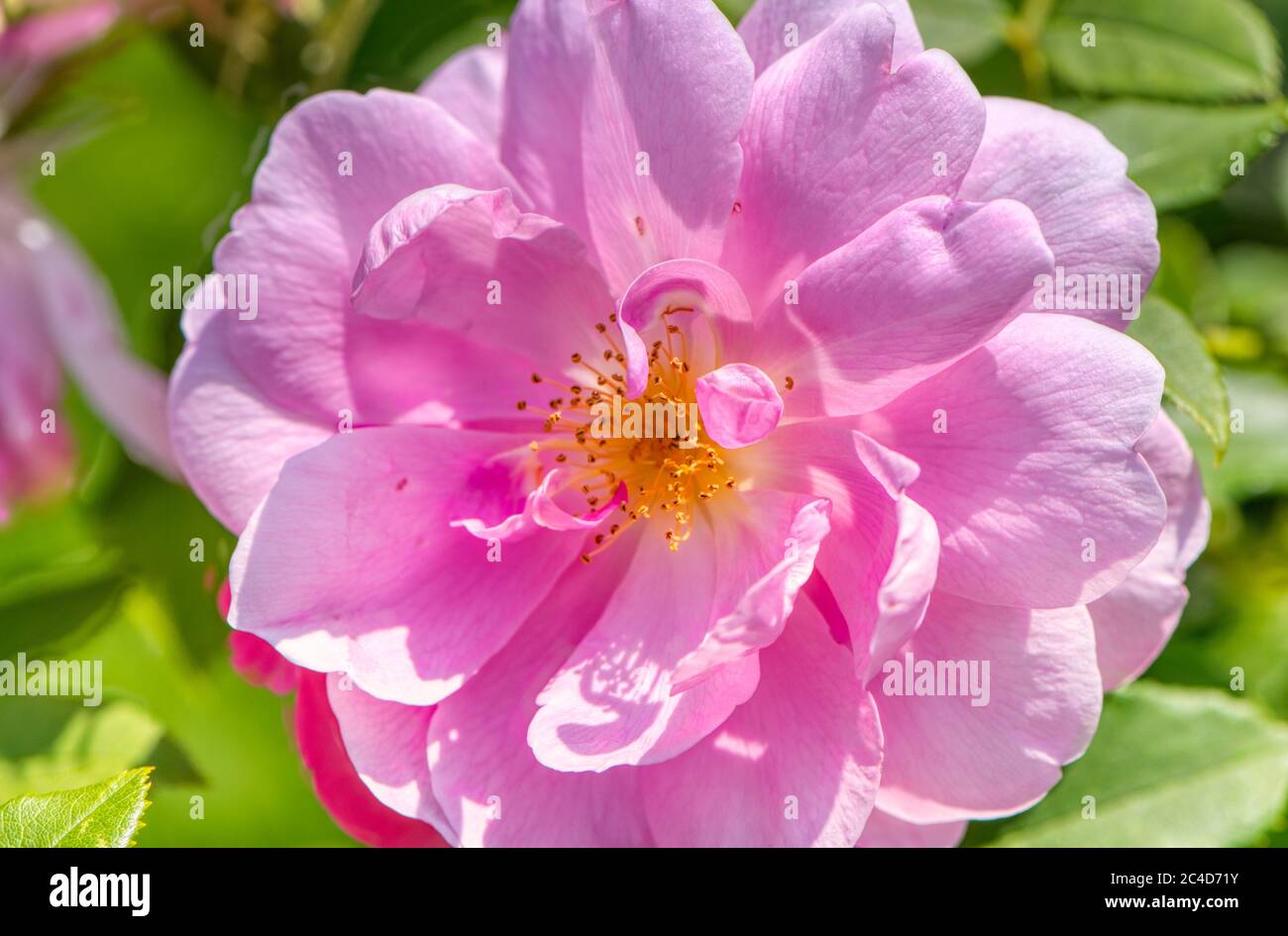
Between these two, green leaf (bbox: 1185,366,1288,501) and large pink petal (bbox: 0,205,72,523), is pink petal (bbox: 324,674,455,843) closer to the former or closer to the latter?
large pink petal (bbox: 0,205,72,523)

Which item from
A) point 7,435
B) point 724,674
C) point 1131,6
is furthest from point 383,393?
point 1131,6

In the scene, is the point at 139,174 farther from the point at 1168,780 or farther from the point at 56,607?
the point at 1168,780

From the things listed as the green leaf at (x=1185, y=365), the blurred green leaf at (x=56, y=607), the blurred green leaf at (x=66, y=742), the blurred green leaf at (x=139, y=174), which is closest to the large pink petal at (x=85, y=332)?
the blurred green leaf at (x=56, y=607)

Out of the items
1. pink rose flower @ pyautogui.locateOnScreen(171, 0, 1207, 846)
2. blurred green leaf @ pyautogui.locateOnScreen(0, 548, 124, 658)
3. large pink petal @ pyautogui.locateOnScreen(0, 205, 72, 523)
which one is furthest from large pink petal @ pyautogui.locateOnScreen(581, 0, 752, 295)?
large pink petal @ pyautogui.locateOnScreen(0, 205, 72, 523)

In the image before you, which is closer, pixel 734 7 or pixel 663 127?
pixel 663 127

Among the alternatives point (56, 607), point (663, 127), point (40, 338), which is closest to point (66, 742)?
point (56, 607)
